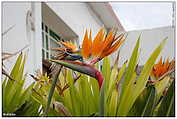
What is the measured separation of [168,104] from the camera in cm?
41

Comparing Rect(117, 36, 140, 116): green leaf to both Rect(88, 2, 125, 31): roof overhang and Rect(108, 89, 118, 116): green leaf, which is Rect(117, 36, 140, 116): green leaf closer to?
Rect(108, 89, 118, 116): green leaf

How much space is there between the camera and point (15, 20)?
3.48 ft

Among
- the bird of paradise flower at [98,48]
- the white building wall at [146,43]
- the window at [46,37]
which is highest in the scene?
the window at [46,37]

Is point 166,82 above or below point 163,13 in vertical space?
below

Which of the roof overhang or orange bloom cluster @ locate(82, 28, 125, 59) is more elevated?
the roof overhang

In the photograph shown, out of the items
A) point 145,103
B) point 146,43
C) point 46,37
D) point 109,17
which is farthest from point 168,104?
point 46,37

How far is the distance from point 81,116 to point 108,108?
0.18 feet

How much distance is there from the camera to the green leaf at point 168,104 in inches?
16.0

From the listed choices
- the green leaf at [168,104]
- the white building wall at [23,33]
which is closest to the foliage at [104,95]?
the green leaf at [168,104]

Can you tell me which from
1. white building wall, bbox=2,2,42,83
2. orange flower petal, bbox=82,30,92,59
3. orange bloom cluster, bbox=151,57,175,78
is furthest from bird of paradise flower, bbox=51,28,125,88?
white building wall, bbox=2,2,42,83

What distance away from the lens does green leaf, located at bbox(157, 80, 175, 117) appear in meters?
0.41

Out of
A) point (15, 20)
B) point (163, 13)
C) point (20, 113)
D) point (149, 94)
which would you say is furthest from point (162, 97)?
point (15, 20)

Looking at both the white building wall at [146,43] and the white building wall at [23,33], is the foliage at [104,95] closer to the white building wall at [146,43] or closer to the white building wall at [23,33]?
the white building wall at [146,43]

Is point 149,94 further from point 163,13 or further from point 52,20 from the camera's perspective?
point 52,20
